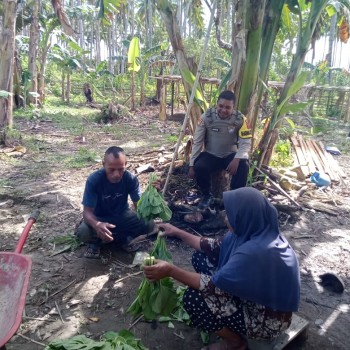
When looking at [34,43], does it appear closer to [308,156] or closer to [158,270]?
[308,156]

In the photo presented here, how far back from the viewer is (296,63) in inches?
204

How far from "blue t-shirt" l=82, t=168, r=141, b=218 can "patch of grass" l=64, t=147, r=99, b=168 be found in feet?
10.7

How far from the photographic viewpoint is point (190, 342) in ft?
8.57

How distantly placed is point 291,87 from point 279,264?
136 inches

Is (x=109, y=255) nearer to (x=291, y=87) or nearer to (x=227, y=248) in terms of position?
(x=227, y=248)

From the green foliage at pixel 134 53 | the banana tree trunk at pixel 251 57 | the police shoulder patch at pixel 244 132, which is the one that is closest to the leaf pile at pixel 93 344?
the police shoulder patch at pixel 244 132

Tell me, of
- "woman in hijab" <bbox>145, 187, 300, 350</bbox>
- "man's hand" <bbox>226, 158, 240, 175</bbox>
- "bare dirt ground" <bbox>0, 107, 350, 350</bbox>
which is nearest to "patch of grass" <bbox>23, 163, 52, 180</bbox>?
"bare dirt ground" <bbox>0, 107, 350, 350</bbox>

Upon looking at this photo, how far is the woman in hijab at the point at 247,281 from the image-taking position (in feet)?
6.83

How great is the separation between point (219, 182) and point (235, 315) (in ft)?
9.55

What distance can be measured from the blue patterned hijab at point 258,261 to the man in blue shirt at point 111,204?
1432 millimetres

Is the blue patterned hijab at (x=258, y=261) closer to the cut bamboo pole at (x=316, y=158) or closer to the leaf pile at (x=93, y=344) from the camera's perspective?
the leaf pile at (x=93, y=344)

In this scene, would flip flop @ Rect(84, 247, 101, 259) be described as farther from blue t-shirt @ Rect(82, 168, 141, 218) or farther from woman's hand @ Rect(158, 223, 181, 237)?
woman's hand @ Rect(158, 223, 181, 237)

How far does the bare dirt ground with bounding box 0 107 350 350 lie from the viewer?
268cm

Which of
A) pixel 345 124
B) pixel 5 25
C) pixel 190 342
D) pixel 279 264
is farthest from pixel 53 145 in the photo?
pixel 345 124
